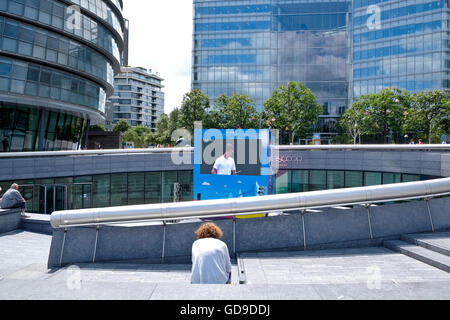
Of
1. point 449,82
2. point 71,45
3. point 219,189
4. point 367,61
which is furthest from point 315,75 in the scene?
point 219,189

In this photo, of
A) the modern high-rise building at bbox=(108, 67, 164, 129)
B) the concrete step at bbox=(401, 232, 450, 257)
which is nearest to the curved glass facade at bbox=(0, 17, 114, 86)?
the concrete step at bbox=(401, 232, 450, 257)

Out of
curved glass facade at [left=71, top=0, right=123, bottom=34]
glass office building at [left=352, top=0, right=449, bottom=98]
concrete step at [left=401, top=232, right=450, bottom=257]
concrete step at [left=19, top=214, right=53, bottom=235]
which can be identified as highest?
glass office building at [left=352, top=0, right=449, bottom=98]

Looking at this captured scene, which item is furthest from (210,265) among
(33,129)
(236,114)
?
(236,114)

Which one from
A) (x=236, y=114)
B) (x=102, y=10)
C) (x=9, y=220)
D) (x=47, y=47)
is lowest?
(x=9, y=220)

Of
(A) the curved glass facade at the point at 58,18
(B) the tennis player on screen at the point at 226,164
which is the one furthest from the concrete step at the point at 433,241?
(A) the curved glass facade at the point at 58,18

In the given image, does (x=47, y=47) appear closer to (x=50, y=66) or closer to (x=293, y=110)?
(x=50, y=66)

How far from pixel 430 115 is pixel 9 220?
52097mm

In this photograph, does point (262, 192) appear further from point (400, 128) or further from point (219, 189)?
point (400, 128)

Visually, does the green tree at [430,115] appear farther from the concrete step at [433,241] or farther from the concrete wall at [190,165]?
the concrete step at [433,241]

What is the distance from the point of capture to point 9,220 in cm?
1082

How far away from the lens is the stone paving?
3.64 meters

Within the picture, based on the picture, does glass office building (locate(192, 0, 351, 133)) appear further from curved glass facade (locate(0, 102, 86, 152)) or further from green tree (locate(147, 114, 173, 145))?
curved glass facade (locate(0, 102, 86, 152))

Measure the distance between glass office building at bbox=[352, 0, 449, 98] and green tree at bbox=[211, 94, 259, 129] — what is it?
27.9m

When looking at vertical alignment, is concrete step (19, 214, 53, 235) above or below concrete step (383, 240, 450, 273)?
below
